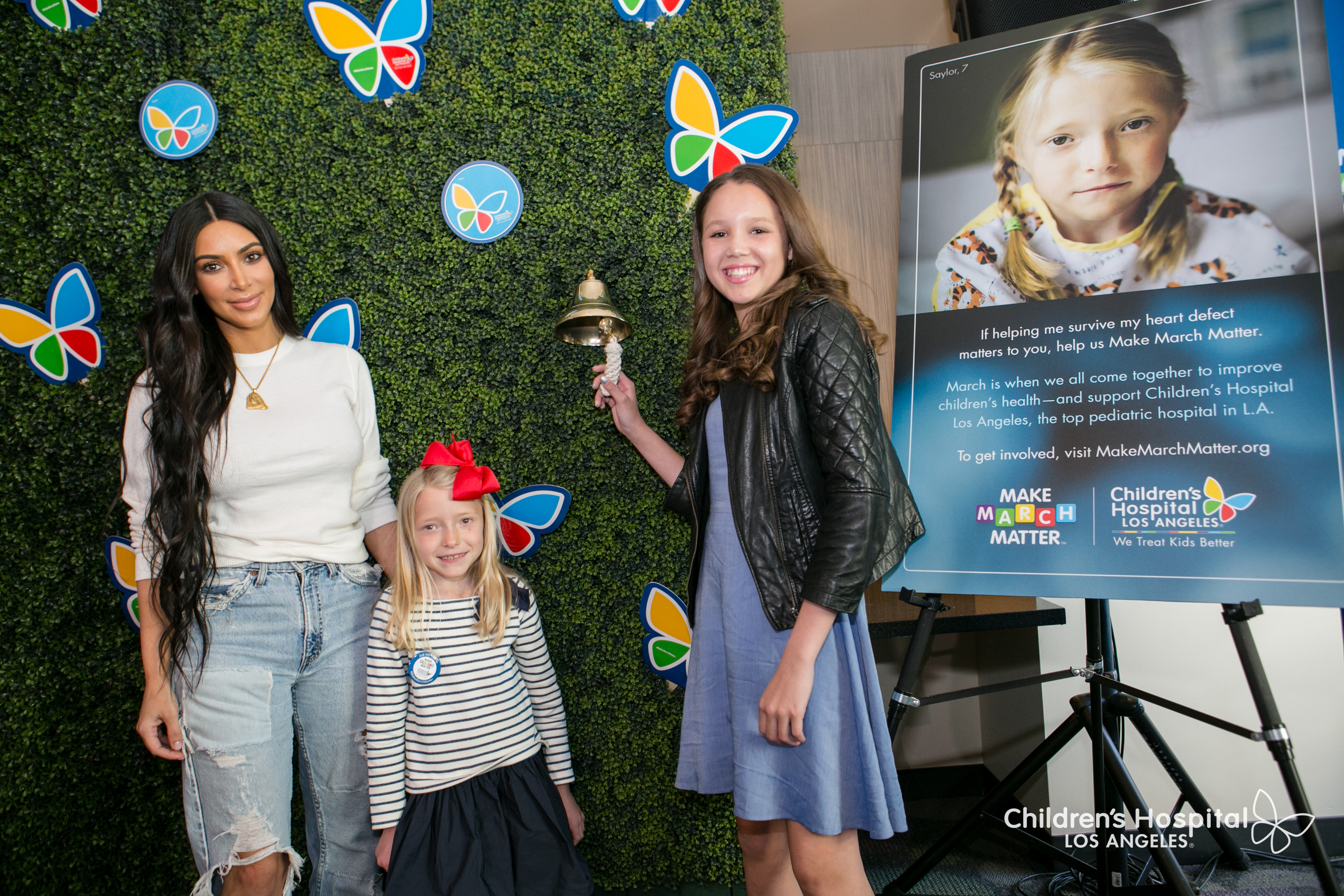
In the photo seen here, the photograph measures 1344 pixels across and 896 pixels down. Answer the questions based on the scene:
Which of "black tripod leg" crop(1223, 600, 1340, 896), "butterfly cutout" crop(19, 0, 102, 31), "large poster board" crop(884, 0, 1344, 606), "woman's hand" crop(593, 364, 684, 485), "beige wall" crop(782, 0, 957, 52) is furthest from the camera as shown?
"beige wall" crop(782, 0, 957, 52)

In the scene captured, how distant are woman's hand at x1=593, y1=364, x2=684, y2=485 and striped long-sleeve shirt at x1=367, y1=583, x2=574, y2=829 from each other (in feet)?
1.79

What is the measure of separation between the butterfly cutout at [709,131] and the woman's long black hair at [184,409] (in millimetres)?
1165

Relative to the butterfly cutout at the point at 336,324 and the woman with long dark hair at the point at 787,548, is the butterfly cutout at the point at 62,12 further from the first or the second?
the woman with long dark hair at the point at 787,548

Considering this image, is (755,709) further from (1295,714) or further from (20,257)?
(20,257)

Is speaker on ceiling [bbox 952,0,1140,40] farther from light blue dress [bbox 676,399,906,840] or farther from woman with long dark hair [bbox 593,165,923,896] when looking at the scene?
light blue dress [bbox 676,399,906,840]

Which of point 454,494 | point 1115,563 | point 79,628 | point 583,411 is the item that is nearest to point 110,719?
point 79,628

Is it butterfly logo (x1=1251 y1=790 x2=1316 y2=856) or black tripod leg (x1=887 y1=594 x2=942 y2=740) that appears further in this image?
butterfly logo (x1=1251 y1=790 x2=1316 y2=856)

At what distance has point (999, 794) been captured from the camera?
1869 mm

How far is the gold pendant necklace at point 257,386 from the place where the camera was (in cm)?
169

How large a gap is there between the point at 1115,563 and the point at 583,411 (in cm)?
145

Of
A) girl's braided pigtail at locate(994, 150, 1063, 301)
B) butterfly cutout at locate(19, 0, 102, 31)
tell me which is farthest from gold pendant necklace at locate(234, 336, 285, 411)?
girl's braided pigtail at locate(994, 150, 1063, 301)

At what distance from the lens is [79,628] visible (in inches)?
81.1

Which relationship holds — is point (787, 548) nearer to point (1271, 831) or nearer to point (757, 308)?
point (757, 308)

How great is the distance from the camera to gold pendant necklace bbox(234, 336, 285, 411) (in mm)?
1689
